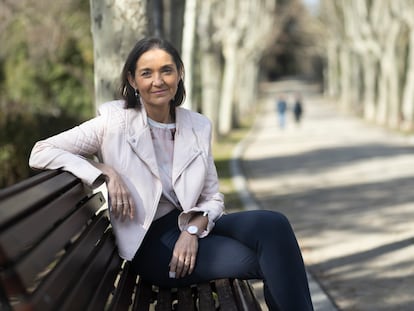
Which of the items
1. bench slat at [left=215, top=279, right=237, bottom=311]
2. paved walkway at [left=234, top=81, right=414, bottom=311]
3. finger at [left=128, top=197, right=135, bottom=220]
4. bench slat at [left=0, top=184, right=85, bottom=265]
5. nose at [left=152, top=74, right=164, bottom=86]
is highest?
nose at [left=152, top=74, right=164, bottom=86]

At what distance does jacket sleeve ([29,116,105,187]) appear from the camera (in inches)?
142

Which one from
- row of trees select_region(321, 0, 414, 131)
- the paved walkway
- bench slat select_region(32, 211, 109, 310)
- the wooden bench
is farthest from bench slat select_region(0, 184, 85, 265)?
row of trees select_region(321, 0, 414, 131)

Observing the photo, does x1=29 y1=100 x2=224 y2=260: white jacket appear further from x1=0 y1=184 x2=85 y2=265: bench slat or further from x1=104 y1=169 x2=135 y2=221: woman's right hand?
x1=0 y1=184 x2=85 y2=265: bench slat

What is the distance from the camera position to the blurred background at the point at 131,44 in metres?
5.95

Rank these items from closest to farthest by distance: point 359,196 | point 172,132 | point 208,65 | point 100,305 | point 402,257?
1. point 100,305
2. point 172,132
3. point 402,257
4. point 359,196
5. point 208,65

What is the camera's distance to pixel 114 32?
19.2ft

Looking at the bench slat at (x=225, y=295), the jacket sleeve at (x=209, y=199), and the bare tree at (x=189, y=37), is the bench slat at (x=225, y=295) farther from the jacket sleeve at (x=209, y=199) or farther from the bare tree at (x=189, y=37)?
the bare tree at (x=189, y=37)

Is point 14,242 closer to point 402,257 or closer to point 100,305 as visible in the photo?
point 100,305

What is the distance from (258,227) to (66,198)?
3.01ft

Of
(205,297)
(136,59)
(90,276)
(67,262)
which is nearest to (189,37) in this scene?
(136,59)

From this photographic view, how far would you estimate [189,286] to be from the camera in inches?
151

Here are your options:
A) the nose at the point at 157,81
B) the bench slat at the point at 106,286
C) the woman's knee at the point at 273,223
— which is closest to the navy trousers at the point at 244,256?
the woman's knee at the point at 273,223

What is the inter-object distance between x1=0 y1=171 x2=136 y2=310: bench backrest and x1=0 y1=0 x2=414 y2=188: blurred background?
91.0 inches

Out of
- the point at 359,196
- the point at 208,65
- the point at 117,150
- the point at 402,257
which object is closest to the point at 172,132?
the point at 117,150
